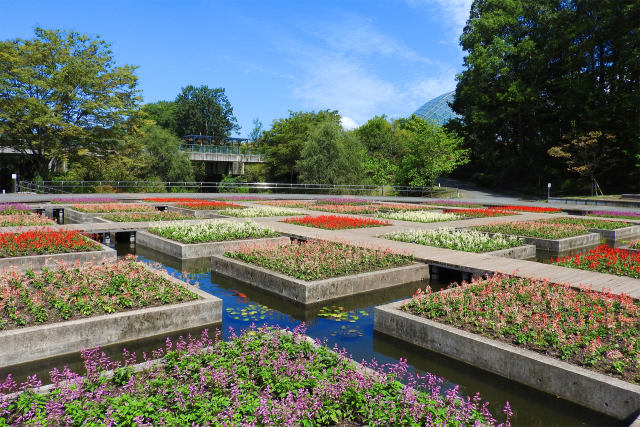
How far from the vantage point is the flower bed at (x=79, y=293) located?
6.60 m

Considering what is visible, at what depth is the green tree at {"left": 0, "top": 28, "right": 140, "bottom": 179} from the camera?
34.1 metres

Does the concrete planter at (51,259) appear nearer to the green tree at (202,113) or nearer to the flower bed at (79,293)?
the flower bed at (79,293)

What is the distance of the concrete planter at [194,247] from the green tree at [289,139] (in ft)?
123

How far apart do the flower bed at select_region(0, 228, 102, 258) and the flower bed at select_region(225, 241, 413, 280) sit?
371 centimetres

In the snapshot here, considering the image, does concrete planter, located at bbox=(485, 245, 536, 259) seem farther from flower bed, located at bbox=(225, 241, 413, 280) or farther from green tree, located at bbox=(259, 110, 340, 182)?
green tree, located at bbox=(259, 110, 340, 182)

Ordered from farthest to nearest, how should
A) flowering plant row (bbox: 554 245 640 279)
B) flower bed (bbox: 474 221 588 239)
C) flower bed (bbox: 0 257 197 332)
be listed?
flower bed (bbox: 474 221 588 239) → flowering plant row (bbox: 554 245 640 279) → flower bed (bbox: 0 257 197 332)

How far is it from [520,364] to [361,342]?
2375 mm

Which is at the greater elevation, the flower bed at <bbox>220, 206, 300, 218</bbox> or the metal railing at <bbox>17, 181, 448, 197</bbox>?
the metal railing at <bbox>17, 181, 448, 197</bbox>

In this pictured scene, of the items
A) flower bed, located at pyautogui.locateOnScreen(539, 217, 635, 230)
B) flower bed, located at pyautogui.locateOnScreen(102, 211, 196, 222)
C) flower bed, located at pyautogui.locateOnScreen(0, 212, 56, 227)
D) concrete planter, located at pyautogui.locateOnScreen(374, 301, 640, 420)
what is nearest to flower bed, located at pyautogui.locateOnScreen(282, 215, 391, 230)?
flower bed, located at pyautogui.locateOnScreen(102, 211, 196, 222)

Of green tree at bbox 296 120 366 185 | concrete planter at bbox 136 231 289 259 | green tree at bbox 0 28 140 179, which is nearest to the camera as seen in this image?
concrete planter at bbox 136 231 289 259

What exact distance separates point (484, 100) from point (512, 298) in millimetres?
48199

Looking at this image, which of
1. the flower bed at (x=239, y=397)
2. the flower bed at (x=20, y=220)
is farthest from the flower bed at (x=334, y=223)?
the flower bed at (x=239, y=397)

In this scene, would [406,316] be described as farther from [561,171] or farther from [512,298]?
[561,171]

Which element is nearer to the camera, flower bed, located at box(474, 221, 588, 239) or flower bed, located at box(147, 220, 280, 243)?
flower bed, located at box(147, 220, 280, 243)
